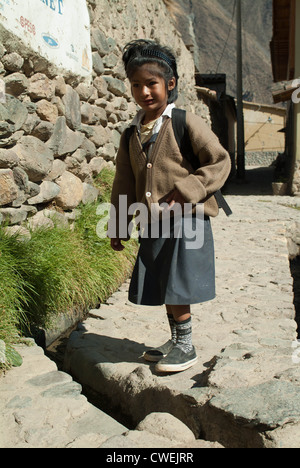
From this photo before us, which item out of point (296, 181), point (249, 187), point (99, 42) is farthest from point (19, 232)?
point (249, 187)

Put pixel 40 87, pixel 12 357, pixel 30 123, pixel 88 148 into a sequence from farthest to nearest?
pixel 88 148 < pixel 40 87 < pixel 30 123 < pixel 12 357

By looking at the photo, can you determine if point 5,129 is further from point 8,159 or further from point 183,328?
point 183,328

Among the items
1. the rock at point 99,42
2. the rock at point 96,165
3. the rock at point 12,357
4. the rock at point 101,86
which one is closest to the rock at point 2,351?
the rock at point 12,357

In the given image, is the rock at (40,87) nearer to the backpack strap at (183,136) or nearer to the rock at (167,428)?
the backpack strap at (183,136)

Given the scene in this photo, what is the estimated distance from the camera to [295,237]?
6.25 meters

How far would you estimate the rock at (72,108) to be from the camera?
427 cm

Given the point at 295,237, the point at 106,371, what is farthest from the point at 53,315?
the point at 295,237

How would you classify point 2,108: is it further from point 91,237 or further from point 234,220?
point 234,220

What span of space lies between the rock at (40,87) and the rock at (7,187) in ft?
2.58

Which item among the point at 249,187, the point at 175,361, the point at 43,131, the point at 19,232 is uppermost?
the point at 249,187

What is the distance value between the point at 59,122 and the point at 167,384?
269 centimetres

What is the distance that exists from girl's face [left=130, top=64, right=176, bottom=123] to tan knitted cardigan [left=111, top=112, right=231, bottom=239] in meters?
0.10

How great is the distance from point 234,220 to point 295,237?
35.3 inches

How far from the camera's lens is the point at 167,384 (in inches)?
84.6
